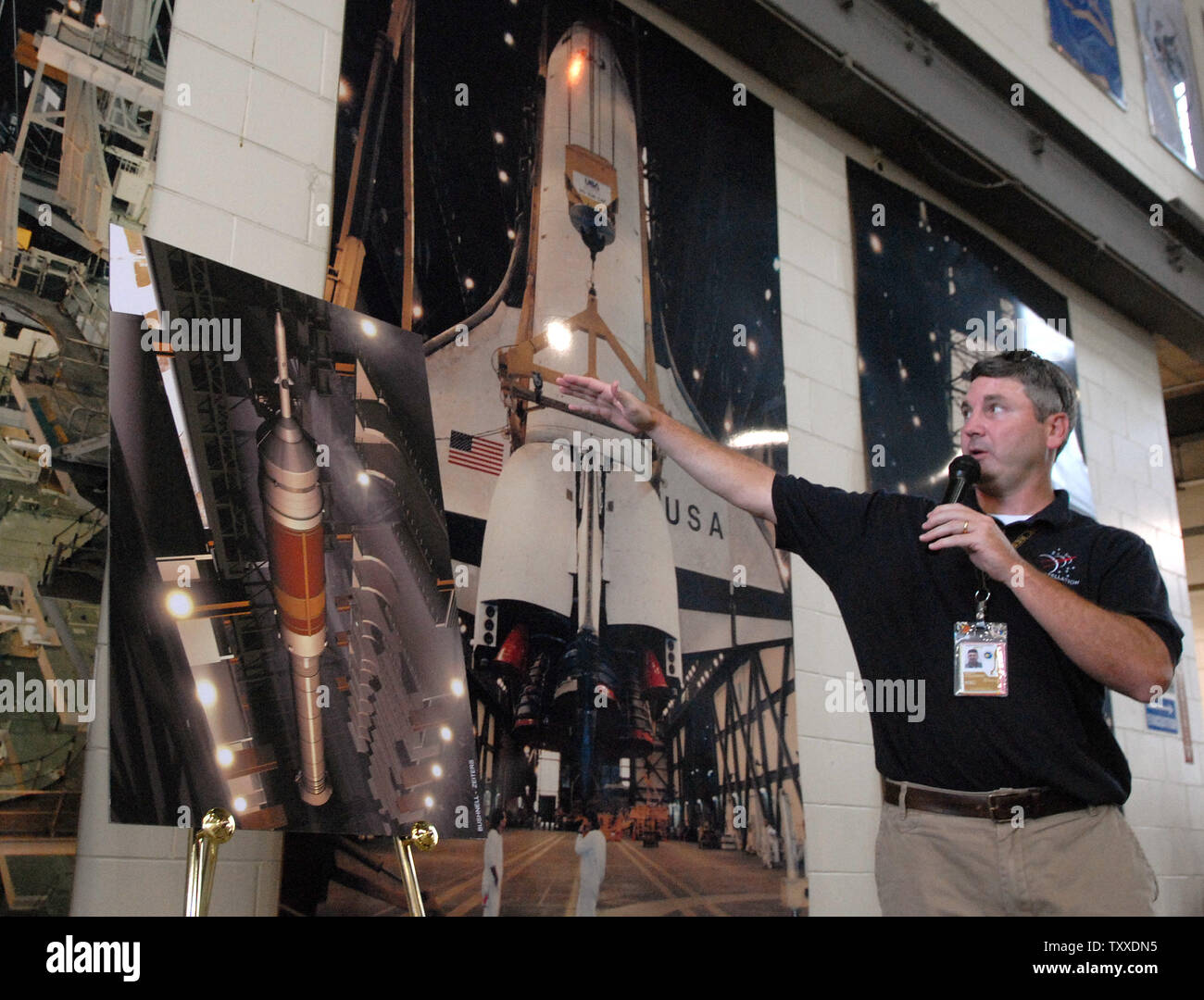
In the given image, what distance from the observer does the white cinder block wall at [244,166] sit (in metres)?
1.84

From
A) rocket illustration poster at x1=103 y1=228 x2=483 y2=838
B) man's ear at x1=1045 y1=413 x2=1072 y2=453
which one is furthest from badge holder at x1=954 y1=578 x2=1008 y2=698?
rocket illustration poster at x1=103 y1=228 x2=483 y2=838

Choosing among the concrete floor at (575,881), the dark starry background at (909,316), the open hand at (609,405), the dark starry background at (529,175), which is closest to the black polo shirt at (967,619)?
the open hand at (609,405)

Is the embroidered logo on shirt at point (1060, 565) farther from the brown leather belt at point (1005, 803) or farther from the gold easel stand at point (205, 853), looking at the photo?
the gold easel stand at point (205, 853)

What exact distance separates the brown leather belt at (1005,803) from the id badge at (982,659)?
0.58 ft

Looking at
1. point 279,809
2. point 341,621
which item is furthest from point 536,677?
point 279,809

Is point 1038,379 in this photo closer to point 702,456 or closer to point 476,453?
point 702,456

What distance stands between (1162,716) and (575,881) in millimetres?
3717

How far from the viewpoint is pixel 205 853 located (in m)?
1.40

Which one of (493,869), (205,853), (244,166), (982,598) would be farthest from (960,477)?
(244,166)

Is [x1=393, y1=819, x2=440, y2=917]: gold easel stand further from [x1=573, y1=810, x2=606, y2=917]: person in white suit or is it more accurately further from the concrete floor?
[x1=573, y1=810, x2=606, y2=917]: person in white suit

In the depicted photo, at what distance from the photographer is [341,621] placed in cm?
169

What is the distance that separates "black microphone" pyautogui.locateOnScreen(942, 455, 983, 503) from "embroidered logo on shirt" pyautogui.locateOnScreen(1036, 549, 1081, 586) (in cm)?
20

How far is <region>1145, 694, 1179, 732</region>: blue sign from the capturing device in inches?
182
